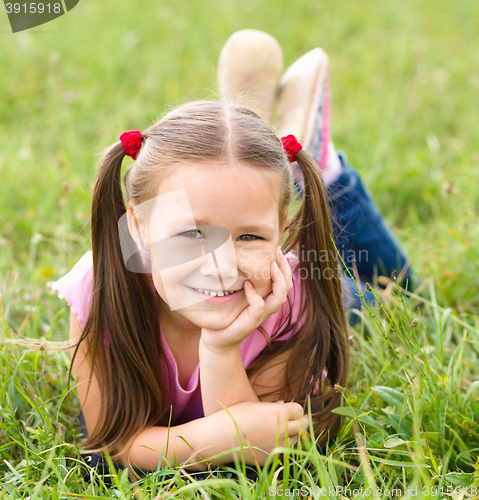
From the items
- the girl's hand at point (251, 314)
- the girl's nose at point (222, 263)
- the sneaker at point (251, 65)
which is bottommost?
the girl's hand at point (251, 314)

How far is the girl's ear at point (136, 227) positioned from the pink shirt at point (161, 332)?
0.75 feet

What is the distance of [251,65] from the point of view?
88.3 inches

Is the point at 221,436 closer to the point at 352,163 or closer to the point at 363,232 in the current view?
the point at 363,232

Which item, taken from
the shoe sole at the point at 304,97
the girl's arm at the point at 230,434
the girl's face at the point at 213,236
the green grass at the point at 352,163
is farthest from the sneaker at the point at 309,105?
the girl's arm at the point at 230,434

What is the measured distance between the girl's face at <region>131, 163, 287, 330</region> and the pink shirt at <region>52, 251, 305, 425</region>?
253 mm

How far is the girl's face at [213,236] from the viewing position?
1.12 m

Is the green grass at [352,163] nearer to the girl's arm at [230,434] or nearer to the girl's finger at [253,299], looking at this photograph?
the girl's arm at [230,434]

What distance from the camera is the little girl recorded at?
1.16m

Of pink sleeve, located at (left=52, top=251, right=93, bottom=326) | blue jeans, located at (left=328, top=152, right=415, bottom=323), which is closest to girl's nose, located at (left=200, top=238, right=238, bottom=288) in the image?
pink sleeve, located at (left=52, top=251, right=93, bottom=326)

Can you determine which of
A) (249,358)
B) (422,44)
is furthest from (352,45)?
(249,358)

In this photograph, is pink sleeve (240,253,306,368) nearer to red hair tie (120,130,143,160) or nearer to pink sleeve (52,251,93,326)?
pink sleeve (52,251,93,326)

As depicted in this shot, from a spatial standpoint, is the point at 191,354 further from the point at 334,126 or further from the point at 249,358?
the point at 334,126

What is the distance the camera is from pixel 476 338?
167 centimetres

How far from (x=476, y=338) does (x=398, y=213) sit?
3.65 feet
